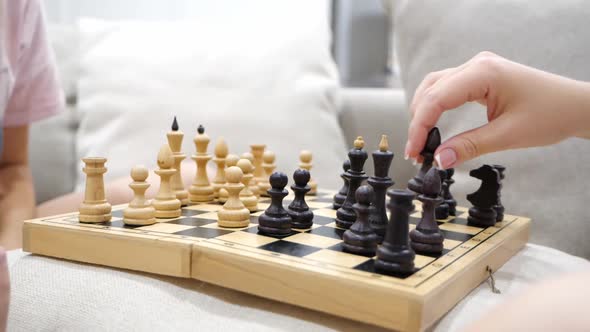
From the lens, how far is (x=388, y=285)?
0.66 meters

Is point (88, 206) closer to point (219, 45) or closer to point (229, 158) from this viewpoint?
point (229, 158)

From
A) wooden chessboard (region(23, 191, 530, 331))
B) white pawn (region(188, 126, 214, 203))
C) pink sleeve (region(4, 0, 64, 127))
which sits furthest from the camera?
pink sleeve (region(4, 0, 64, 127))

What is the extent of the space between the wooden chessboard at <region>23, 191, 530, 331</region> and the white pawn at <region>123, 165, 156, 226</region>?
0.06 feet

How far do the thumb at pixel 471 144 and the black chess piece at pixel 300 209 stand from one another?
0.25m

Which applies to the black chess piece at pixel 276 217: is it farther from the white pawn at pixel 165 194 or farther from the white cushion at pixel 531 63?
the white cushion at pixel 531 63

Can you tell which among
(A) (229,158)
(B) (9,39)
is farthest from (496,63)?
(B) (9,39)

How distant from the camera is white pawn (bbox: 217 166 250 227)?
930 mm

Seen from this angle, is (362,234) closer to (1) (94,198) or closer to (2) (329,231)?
(2) (329,231)

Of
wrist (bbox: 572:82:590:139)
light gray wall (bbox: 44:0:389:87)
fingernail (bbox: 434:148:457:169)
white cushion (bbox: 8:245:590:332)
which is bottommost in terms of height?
white cushion (bbox: 8:245:590:332)

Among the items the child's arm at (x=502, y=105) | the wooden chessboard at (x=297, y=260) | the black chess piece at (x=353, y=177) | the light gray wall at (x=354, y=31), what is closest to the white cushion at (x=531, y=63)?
the wooden chessboard at (x=297, y=260)

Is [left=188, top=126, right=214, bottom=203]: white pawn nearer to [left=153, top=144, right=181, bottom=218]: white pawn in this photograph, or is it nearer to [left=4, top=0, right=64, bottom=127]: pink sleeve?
[left=153, top=144, right=181, bottom=218]: white pawn

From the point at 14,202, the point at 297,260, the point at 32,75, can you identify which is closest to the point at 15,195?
the point at 14,202

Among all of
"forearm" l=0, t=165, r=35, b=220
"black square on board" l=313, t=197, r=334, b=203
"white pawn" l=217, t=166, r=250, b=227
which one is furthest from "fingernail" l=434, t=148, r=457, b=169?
"forearm" l=0, t=165, r=35, b=220

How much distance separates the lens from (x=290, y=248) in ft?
2.66
